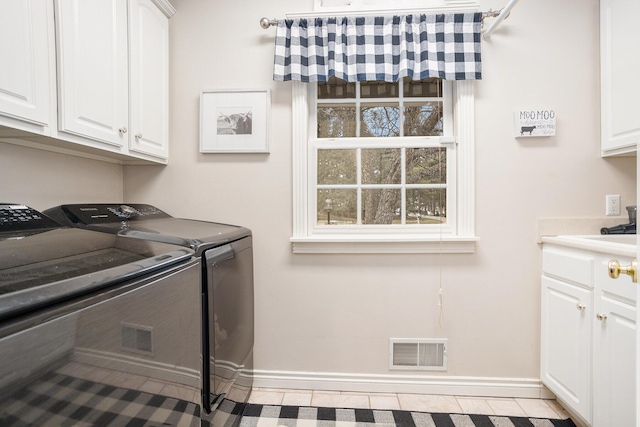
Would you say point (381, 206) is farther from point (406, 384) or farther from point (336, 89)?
point (406, 384)

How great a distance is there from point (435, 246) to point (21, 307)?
1.79 m

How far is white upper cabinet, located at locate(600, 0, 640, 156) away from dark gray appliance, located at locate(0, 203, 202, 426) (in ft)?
7.09

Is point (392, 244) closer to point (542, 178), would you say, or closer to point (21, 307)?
point (542, 178)

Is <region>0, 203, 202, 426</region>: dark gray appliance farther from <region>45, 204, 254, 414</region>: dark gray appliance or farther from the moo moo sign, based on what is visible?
the moo moo sign

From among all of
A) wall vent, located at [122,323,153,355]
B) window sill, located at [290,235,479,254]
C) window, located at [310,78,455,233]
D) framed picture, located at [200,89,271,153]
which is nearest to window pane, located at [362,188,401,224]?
window, located at [310,78,455,233]

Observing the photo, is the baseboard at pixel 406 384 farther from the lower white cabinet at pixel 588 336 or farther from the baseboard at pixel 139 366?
the baseboard at pixel 139 366

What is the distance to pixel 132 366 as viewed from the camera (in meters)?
0.73

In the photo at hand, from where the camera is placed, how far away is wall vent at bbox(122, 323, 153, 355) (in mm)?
712

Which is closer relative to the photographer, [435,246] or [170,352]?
[170,352]

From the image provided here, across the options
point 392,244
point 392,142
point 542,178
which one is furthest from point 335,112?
point 542,178

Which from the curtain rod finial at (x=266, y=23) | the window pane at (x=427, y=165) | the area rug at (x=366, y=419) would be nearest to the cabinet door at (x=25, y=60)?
the curtain rod finial at (x=266, y=23)

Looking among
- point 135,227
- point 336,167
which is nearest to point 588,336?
point 336,167

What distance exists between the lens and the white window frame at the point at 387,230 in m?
1.85

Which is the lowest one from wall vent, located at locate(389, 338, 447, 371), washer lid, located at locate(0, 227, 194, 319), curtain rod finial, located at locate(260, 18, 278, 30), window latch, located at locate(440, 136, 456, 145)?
wall vent, located at locate(389, 338, 447, 371)
